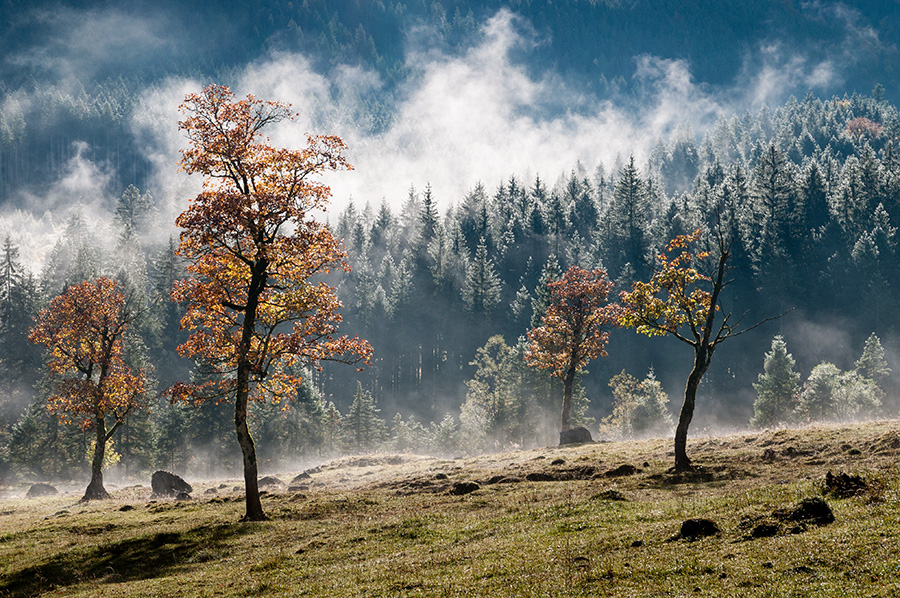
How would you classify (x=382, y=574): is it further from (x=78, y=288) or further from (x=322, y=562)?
(x=78, y=288)

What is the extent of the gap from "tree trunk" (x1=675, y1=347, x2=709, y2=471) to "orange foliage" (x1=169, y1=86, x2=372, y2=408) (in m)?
16.4

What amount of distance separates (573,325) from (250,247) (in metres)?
41.8

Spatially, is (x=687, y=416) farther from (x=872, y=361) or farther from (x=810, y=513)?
(x=872, y=361)

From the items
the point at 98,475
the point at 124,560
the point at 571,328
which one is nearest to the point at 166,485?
the point at 98,475

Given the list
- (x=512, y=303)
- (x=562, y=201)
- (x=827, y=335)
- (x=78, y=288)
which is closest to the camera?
(x=78, y=288)

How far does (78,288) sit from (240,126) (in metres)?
30.2

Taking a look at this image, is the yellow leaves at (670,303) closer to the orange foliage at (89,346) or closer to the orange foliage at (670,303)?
the orange foliage at (670,303)

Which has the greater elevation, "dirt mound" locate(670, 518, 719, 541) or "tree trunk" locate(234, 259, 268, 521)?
"tree trunk" locate(234, 259, 268, 521)

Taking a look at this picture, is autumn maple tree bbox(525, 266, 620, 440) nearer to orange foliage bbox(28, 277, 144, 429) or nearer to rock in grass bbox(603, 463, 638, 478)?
rock in grass bbox(603, 463, 638, 478)

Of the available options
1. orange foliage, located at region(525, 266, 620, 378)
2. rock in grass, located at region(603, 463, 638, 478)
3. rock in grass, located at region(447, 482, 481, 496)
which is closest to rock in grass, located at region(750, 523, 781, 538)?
rock in grass, located at region(603, 463, 638, 478)

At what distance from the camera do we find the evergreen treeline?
336 ft

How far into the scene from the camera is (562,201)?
190m

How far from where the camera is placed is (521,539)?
2014 cm

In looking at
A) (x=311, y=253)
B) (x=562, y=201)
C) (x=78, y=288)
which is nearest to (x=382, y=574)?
(x=311, y=253)
